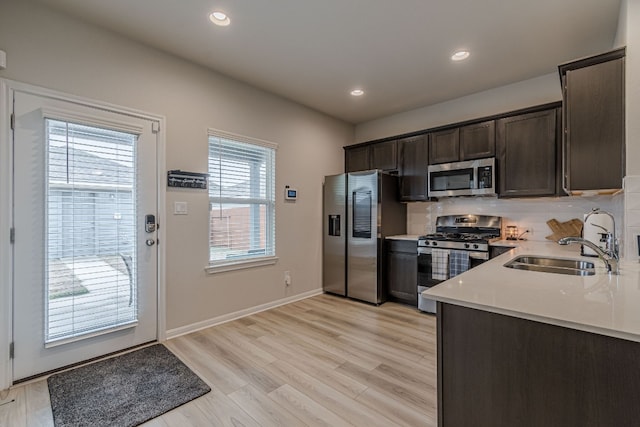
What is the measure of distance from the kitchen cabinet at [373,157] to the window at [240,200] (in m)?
1.51

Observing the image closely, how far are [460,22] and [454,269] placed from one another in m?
2.44

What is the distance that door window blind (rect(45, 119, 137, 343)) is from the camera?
2279mm

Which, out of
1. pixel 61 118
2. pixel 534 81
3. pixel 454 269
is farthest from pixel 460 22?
pixel 61 118

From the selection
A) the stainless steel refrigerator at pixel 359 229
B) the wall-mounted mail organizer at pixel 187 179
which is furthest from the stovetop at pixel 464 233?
the wall-mounted mail organizer at pixel 187 179

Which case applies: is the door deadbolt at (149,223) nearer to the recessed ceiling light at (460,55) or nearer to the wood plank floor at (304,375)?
the wood plank floor at (304,375)

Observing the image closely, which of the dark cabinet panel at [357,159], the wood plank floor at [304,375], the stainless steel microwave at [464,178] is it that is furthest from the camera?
the dark cabinet panel at [357,159]

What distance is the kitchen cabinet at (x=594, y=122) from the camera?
82.4 inches

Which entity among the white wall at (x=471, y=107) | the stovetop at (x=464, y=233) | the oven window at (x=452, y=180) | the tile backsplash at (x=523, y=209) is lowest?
the stovetop at (x=464, y=233)

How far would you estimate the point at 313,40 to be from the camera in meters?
2.70

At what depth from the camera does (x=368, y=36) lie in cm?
264

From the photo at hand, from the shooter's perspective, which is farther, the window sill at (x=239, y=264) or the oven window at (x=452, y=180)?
the oven window at (x=452, y=180)

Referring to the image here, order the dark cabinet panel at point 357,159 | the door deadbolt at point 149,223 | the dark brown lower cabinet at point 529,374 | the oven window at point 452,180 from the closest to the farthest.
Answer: the dark brown lower cabinet at point 529,374
the door deadbolt at point 149,223
the oven window at point 452,180
the dark cabinet panel at point 357,159

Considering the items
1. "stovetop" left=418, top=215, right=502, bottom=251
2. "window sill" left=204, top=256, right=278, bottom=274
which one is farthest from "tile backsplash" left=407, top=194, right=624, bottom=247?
"window sill" left=204, top=256, right=278, bottom=274

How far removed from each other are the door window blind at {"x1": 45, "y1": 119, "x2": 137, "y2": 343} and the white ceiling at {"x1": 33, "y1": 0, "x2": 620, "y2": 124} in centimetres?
99
